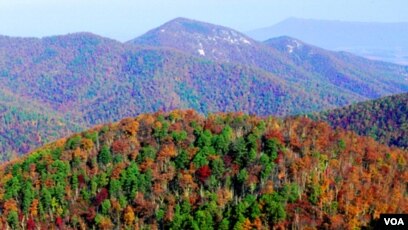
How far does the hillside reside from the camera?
260 ft

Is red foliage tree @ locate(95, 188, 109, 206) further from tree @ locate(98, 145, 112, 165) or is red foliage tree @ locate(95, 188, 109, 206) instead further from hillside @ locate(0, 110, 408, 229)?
tree @ locate(98, 145, 112, 165)

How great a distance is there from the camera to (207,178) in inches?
3671

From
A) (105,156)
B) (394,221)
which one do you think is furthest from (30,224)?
(394,221)

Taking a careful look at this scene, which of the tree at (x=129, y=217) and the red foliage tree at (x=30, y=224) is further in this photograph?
the red foliage tree at (x=30, y=224)

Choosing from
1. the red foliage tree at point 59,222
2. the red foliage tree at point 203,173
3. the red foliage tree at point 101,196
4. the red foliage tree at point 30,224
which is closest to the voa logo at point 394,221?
the red foliage tree at point 203,173

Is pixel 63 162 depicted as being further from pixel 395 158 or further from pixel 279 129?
pixel 395 158

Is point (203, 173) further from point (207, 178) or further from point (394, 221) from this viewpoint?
point (394, 221)

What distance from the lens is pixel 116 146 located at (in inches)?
4144

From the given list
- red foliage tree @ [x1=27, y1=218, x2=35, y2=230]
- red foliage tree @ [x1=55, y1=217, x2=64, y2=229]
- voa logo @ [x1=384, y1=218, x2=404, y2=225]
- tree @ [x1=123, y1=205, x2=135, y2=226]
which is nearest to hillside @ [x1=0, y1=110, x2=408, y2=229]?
red foliage tree @ [x1=55, y1=217, x2=64, y2=229]

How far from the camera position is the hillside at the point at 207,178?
7919 cm

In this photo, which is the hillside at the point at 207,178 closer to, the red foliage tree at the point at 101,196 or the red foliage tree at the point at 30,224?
the red foliage tree at the point at 101,196

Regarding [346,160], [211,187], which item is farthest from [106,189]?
[346,160]

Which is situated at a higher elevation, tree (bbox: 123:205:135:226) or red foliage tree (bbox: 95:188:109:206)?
red foliage tree (bbox: 95:188:109:206)

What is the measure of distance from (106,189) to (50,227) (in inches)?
445
